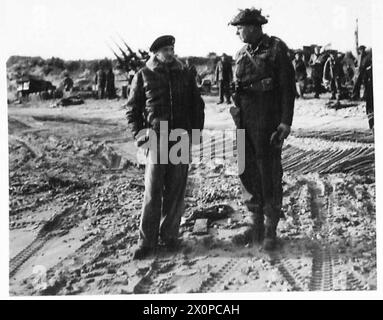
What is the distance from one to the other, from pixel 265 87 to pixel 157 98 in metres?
0.85

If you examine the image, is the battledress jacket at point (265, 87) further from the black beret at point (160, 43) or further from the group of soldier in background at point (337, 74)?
the black beret at point (160, 43)

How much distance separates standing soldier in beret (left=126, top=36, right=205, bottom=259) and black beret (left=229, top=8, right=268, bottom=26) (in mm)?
551

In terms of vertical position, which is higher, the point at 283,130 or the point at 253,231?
the point at 283,130

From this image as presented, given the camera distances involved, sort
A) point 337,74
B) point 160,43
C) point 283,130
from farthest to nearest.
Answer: point 337,74 < point 160,43 < point 283,130

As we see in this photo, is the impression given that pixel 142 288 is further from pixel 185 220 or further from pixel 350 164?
pixel 350 164

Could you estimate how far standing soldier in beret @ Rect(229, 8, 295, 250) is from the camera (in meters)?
5.61

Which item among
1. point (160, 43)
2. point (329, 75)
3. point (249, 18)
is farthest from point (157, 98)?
point (329, 75)

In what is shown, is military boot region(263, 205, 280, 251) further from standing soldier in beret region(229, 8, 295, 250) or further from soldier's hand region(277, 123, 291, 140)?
soldier's hand region(277, 123, 291, 140)

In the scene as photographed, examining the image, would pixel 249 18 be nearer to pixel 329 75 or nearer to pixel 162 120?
pixel 329 75

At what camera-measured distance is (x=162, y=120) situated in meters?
5.64

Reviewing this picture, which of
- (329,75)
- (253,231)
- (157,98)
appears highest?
(329,75)

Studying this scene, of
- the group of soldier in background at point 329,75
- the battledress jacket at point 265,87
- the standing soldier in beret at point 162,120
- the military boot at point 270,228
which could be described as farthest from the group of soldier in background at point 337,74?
the military boot at point 270,228

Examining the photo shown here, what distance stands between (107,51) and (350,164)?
224 centimetres

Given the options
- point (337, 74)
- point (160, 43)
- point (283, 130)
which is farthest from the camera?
point (337, 74)
